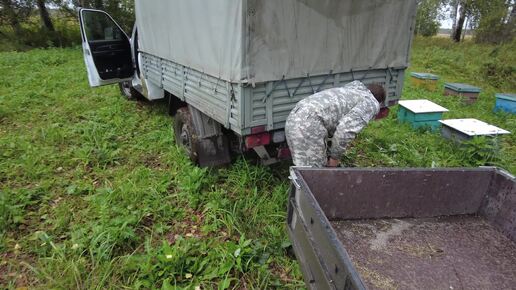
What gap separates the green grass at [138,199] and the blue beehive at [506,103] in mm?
341

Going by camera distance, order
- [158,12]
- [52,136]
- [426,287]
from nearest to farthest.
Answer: [426,287]
[158,12]
[52,136]

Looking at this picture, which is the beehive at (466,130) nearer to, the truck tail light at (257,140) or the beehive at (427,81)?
the truck tail light at (257,140)

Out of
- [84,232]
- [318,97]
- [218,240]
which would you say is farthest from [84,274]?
[318,97]

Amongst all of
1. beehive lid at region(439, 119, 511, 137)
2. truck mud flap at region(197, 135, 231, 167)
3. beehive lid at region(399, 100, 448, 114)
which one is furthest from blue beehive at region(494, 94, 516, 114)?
truck mud flap at region(197, 135, 231, 167)

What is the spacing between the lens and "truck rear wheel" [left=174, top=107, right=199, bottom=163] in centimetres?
391

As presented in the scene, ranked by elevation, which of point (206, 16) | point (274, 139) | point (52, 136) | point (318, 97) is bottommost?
point (52, 136)

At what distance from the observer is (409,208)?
2758 millimetres

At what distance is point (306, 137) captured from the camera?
2932mm

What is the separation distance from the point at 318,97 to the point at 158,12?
2.59m

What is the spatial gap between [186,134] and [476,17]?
23110mm

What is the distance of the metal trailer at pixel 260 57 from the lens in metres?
2.85

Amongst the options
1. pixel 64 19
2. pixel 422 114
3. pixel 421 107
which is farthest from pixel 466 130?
pixel 64 19

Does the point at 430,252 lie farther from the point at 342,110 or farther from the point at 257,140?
the point at 257,140

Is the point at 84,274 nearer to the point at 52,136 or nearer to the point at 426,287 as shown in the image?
the point at 426,287
